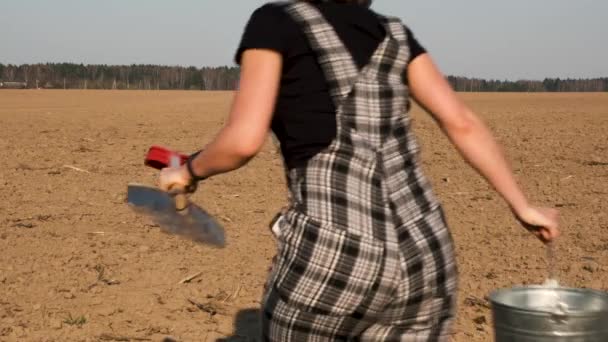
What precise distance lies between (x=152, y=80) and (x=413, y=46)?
244ft

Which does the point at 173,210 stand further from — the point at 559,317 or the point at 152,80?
the point at 152,80

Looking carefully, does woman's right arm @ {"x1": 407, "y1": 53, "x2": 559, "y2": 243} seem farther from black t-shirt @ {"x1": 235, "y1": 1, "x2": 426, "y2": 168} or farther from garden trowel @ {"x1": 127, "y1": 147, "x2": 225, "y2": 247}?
garden trowel @ {"x1": 127, "y1": 147, "x2": 225, "y2": 247}

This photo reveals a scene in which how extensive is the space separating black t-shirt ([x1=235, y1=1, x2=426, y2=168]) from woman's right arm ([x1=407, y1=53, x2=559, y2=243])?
195 mm

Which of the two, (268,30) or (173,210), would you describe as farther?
(173,210)

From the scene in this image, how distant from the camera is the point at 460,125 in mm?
2648

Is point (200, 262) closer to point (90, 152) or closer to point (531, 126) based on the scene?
point (90, 152)

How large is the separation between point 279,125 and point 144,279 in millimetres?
3983

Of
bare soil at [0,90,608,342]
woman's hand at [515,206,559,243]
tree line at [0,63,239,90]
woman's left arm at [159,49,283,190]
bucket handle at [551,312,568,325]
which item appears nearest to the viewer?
woman's left arm at [159,49,283,190]

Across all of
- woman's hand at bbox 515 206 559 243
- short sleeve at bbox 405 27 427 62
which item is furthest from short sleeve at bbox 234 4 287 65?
woman's hand at bbox 515 206 559 243

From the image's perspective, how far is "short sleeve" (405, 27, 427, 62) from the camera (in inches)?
101

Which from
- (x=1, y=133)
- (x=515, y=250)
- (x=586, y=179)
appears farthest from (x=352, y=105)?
(x=1, y=133)

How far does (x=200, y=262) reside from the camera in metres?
6.73

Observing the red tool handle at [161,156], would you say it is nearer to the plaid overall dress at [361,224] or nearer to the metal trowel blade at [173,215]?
the metal trowel blade at [173,215]

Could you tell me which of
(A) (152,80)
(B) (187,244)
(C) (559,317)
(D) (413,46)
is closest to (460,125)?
(D) (413,46)
